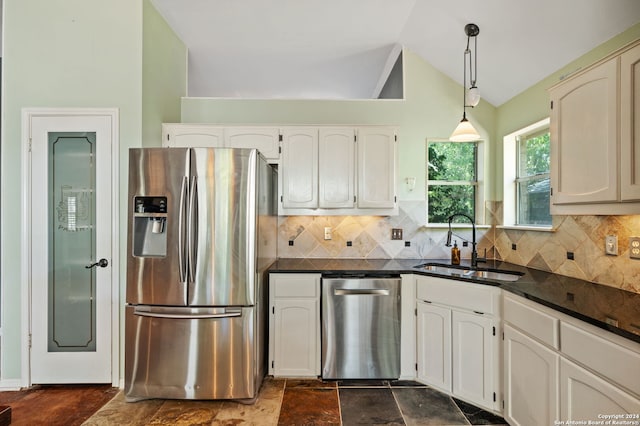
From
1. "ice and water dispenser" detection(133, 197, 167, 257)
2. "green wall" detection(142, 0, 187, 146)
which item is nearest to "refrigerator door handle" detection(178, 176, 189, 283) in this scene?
"ice and water dispenser" detection(133, 197, 167, 257)

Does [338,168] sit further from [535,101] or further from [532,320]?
[532,320]

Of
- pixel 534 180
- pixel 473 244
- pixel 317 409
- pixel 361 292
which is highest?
pixel 534 180

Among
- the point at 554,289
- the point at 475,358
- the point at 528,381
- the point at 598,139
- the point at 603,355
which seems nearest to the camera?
the point at 603,355

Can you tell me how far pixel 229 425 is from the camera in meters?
1.99

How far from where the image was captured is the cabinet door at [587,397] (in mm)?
1185

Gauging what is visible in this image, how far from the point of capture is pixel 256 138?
2836 mm

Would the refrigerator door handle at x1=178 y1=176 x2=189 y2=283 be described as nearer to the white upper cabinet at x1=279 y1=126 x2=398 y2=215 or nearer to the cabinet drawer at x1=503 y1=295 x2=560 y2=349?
the white upper cabinet at x1=279 y1=126 x2=398 y2=215

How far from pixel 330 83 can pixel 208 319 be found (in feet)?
9.71

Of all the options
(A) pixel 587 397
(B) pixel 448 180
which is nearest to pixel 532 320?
(A) pixel 587 397

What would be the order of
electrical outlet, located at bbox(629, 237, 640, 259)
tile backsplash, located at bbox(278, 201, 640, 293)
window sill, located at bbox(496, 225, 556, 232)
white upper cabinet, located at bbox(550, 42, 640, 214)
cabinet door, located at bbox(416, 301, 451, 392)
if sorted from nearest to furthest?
1. white upper cabinet, located at bbox(550, 42, 640, 214)
2. electrical outlet, located at bbox(629, 237, 640, 259)
3. cabinet door, located at bbox(416, 301, 451, 392)
4. window sill, located at bbox(496, 225, 556, 232)
5. tile backsplash, located at bbox(278, 201, 640, 293)

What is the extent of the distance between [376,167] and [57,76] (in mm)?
2723

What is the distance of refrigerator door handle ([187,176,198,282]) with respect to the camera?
2119 millimetres

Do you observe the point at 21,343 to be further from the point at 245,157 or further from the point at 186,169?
the point at 245,157

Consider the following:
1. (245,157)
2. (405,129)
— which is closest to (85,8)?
(245,157)
